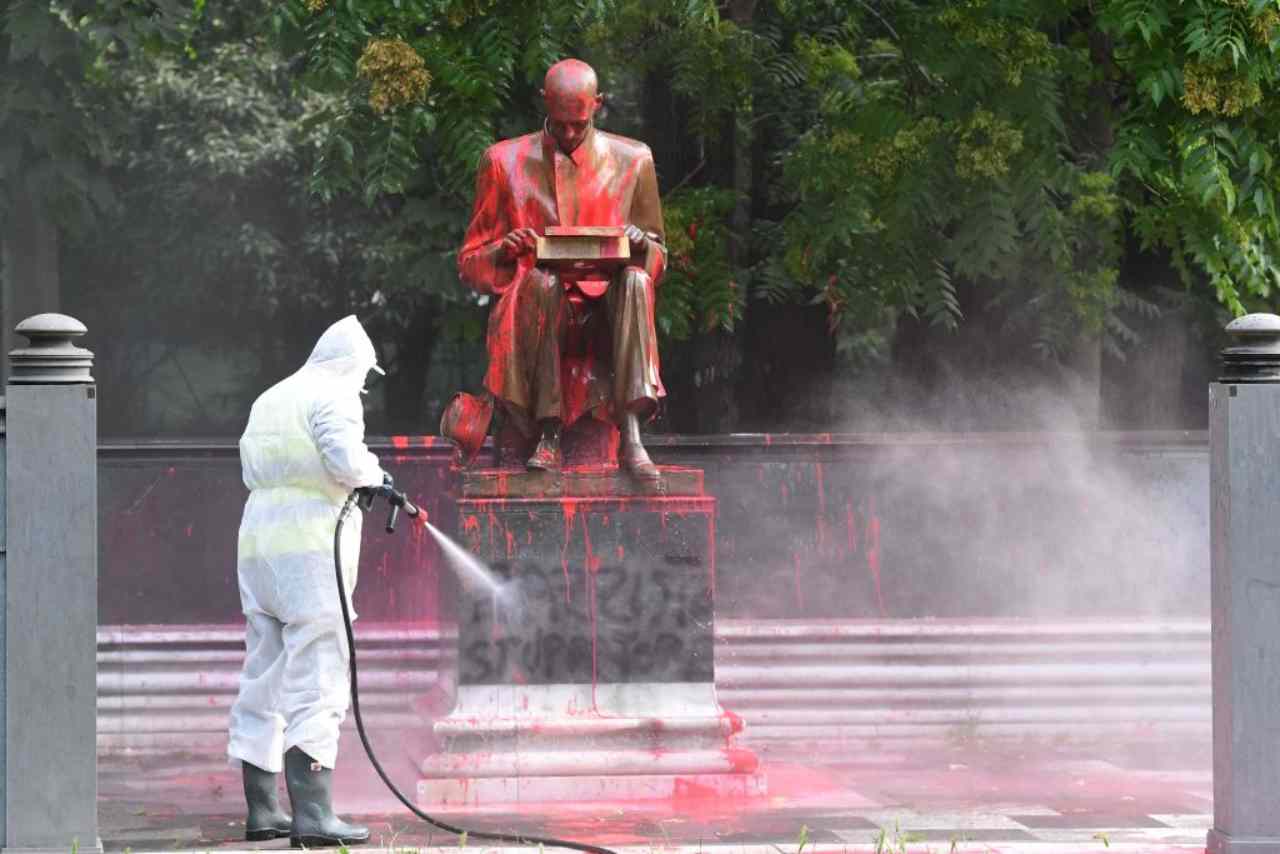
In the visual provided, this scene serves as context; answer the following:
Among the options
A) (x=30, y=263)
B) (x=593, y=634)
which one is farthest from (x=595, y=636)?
(x=30, y=263)

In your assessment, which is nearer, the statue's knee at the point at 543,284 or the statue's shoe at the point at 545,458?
the statue's knee at the point at 543,284

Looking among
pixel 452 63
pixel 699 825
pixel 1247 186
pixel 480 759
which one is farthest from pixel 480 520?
pixel 1247 186

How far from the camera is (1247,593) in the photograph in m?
6.63

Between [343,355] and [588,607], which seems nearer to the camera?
[343,355]

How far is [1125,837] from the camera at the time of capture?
7.21 m

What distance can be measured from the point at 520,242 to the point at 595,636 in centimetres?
167

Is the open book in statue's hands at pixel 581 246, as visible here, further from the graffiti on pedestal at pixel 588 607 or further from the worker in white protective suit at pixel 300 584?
the worker in white protective suit at pixel 300 584

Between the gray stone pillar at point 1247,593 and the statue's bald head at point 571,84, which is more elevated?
the statue's bald head at point 571,84

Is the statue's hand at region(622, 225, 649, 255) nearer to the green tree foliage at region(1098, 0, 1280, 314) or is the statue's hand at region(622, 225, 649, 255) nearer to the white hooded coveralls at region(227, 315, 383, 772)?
the white hooded coveralls at region(227, 315, 383, 772)

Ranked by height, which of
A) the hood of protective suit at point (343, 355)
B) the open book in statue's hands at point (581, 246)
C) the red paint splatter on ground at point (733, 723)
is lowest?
the red paint splatter on ground at point (733, 723)

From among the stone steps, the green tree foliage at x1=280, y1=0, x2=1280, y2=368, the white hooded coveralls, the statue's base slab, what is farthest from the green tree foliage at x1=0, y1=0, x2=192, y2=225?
the white hooded coveralls

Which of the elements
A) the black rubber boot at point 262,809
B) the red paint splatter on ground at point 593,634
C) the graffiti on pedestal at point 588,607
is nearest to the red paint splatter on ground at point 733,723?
the graffiti on pedestal at point 588,607

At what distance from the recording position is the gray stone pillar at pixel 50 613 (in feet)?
20.4

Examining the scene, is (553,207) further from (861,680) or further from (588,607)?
(861,680)
